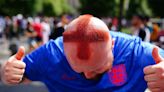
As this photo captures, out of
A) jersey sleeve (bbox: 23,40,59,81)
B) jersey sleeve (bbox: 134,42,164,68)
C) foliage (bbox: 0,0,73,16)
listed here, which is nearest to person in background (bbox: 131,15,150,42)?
jersey sleeve (bbox: 23,40,59,81)

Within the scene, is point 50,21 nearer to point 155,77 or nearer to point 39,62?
point 39,62

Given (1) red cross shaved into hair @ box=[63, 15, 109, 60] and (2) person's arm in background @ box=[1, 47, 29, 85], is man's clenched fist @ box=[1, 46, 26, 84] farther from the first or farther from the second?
(1) red cross shaved into hair @ box=[63, 15, 109, 60]

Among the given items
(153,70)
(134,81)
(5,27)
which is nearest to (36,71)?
(134,81)

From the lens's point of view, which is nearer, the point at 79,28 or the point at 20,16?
the point at 79,28

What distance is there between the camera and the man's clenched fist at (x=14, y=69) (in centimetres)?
235

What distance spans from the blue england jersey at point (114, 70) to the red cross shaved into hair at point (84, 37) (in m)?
0.25

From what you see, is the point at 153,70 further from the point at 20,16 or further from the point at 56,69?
the point at 20,16

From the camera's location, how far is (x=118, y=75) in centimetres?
237

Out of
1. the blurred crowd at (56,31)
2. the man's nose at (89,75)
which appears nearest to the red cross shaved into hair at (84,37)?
the man's nose at (89,75)

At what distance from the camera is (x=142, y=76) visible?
92.5 inches

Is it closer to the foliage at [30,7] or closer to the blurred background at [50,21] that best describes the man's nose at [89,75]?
the blurred background at [50,21]

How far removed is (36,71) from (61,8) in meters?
38.7

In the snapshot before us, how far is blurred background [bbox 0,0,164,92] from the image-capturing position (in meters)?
9.45

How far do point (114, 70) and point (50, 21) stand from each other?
98.8ft
